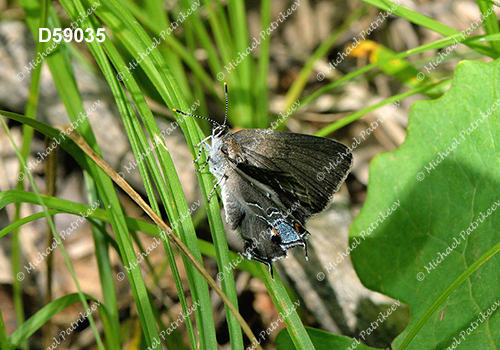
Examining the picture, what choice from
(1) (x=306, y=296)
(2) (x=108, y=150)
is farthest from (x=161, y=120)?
(1) (x=306, y=296)

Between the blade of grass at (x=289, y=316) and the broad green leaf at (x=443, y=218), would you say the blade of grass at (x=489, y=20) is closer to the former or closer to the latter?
the broad green leaf at (x=443, y=218)

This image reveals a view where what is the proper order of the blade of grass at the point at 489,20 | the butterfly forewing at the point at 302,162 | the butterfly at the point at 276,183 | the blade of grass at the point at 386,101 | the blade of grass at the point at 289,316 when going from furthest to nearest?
1. the blade of grass at the point at 386,101
2. the blade of grass at the point at 489,20
3. the butterfly forewing at the point at 302,162
4. the butterfly at the point at 276,183
5. the blade of grass at the point at 289,316

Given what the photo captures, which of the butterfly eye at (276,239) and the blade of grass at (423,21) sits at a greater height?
the blade of grass at (423,21)

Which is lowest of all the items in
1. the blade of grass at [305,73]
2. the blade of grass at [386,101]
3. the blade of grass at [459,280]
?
the blade of grass at [459,280]

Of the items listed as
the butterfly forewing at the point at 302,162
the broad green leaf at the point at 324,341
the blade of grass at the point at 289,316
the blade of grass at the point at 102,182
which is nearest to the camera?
the blade of grass at the point at 289,316

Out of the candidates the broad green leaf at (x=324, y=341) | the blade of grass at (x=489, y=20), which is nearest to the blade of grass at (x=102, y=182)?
the broad green leaf at (x=324, y=341)

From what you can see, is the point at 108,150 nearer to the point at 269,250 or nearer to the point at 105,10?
the point at 105,10

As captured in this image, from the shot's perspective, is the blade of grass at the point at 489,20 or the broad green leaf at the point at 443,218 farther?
the blade of grass at the point at 489,20

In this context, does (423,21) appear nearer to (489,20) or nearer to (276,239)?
(489,20)
